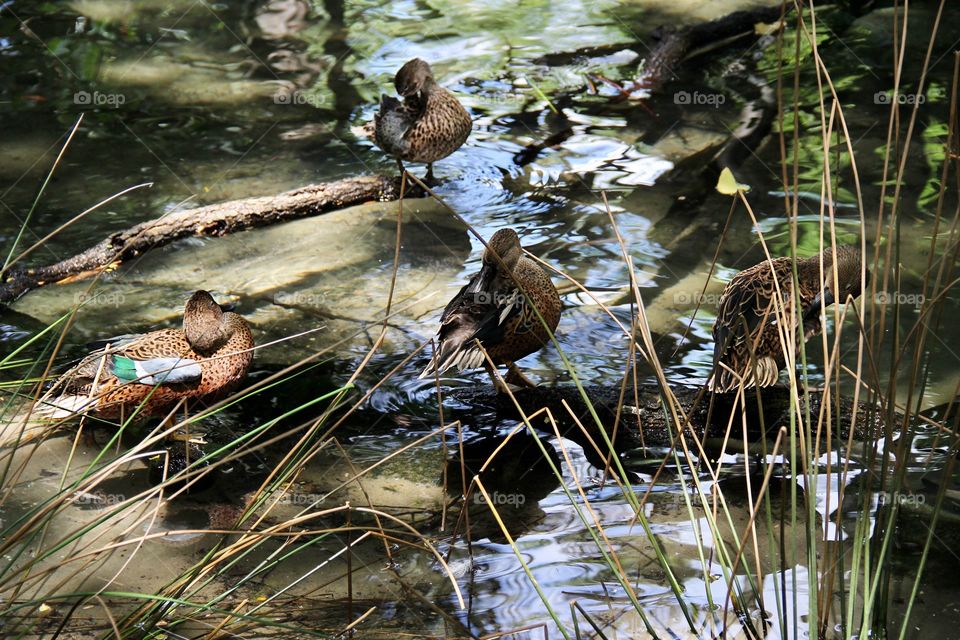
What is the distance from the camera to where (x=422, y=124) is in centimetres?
671

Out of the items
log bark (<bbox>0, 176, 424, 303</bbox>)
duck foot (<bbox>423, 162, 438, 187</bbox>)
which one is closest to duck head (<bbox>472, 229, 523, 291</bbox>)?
log bark (<bbox>0, 176, 424, 303</bbox>)

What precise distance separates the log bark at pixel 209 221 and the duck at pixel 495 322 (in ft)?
6.80

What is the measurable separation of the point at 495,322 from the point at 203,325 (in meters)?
1.39

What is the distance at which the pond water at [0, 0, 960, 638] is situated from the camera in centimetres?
A: 336

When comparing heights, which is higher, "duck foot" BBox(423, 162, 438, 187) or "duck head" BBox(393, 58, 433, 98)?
"duck head" BBox(393, 58, 433, 98)

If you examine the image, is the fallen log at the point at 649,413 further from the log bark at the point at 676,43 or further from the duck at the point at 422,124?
the log bark at the point at 676,43

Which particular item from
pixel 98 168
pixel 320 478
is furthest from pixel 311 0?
pixel 320 478

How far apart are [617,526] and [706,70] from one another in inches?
234

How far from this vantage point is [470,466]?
4168 mm

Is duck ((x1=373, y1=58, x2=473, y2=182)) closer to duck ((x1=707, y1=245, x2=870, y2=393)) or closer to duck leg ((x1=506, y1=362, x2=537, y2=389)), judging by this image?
duck leg ((x1=506, y1=362, x2=537, y2=389))

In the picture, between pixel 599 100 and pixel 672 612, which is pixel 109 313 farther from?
pixel 599 100

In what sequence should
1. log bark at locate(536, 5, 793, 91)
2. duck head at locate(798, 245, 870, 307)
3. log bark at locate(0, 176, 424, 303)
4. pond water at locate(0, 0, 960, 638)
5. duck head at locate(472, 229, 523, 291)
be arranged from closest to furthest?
1. pond water at locate(0, 0, 960, 638)
2. duck head at locate(798, 245, 870, 307)
3. duck head at locate(472, 229, 523, 291)
4. log bark at locate(0, 176, 424, 303)
5. log bark at locate(536, 5, 793, 91)

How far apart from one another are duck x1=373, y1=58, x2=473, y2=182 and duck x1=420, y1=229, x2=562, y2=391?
2188 mm

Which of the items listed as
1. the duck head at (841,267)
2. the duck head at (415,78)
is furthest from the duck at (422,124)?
the duck head at (841,267)
